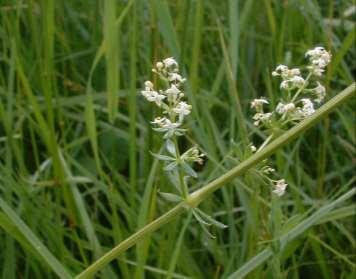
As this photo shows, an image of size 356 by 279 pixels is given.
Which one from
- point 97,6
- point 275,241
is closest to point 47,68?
point 97,6

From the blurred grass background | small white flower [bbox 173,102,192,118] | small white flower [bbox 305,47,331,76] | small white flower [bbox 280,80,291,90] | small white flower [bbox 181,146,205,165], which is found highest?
small white flower [bbox 305,47,331,76]

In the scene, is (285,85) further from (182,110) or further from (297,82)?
(182,110)

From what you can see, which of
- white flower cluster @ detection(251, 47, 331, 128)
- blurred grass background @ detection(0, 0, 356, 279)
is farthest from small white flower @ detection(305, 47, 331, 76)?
blurred grass background @ detection(0, 0, 356, 279)

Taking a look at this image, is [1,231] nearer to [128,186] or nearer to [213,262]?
[128,186]

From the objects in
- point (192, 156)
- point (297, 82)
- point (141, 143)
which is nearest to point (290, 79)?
point (297, 82)

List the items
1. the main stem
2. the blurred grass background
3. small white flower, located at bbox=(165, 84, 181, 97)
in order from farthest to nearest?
the blurred grass background
small white flower, located at bbox=(165, 84, 181, 97)
the main stem

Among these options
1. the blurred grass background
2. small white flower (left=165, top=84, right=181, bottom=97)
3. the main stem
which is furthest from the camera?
the blurred grass background

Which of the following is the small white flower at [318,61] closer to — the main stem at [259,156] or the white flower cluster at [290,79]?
the white flower cluster at [290,79]

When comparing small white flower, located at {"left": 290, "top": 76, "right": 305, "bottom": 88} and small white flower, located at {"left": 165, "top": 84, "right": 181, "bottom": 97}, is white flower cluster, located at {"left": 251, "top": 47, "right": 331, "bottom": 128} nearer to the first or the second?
small white flower, located at {"left": 290, "top": 76, "right": 305, "bottom": 88}

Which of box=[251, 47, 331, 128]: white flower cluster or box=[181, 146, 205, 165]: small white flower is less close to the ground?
box=[251, 47, 331, 128]: white flower cluster
